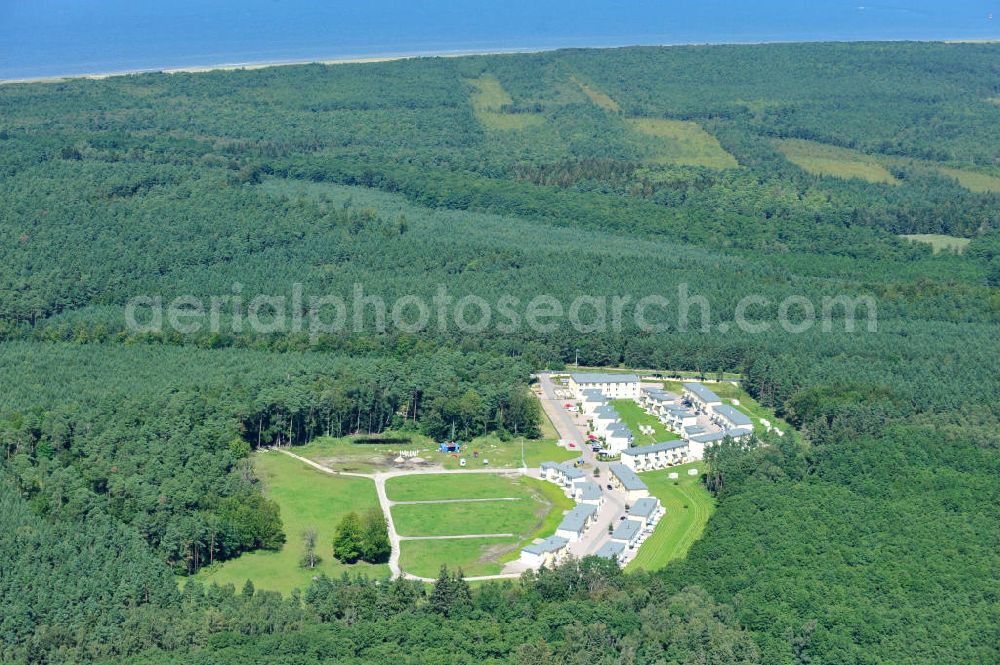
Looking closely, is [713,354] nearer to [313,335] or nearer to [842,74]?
[313,335]

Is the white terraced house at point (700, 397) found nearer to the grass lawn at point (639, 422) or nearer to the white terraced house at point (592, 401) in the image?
the grass lawn at point (639, 422)

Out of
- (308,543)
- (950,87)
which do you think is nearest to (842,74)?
(950,87)

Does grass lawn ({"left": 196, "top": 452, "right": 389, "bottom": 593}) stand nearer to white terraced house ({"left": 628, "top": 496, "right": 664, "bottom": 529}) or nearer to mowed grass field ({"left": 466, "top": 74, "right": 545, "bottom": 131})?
white terraced house ({"left": 628, "top": 496, "right": 664, "bottom": 529})

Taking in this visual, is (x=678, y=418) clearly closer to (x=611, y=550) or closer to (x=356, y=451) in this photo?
(x=356, y=451)

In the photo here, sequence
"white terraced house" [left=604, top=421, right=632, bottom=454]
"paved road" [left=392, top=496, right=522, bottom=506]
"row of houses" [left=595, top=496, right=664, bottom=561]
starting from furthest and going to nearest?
"white terraced house" [left=604, top=421, right=632, bottom=454], "paved road" [left=392, top=496, right=522, bottom=506], "row of houses" [left=595, top=496, right=664, bottom=561]

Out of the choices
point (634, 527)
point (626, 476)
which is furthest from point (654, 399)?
point (634, 527)

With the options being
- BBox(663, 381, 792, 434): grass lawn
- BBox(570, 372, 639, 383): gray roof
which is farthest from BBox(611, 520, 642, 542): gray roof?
BBox(570, 372, 639, 383): gray roof

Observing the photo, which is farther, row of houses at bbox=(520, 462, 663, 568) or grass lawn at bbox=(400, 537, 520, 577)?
row of houses at bbox=(520, 462, 663, 568)
